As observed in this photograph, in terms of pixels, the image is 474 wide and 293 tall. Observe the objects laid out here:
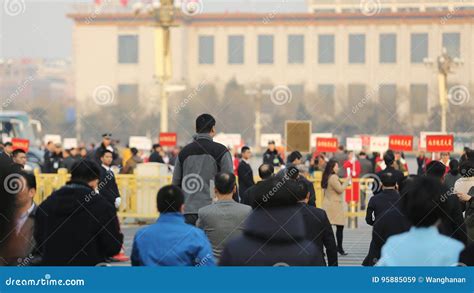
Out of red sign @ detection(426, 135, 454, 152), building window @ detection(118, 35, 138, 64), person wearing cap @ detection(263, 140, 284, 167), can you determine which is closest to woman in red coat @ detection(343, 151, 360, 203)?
person wearing cap @ detection(263, 140, 284, 167)

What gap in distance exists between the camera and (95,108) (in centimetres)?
7525

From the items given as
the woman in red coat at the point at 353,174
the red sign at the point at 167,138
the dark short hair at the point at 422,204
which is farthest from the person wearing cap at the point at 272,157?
the dark short hair at the point at 422,204

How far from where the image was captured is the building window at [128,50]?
83062mm

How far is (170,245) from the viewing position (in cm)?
570

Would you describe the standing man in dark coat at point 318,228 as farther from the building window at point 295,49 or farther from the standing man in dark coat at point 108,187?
the building window at point 295,49

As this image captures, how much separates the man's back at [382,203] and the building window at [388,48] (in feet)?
238

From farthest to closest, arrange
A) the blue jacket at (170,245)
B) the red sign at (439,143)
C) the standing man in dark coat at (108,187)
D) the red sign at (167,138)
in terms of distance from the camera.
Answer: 1. the red sign at (167,138)
2. the red sign at (439,143)
3. the standing man in dark coat at (108,187)
4. the blue jacket at (170,245)

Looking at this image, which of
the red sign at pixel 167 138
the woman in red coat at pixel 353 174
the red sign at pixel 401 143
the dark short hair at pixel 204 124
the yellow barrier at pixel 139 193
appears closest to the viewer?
the dark short hair at pixel 204 124

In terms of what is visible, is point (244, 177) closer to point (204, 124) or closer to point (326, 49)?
point (204, 124)

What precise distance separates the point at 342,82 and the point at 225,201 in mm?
73658

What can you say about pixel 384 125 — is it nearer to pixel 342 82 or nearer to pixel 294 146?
pixel 342 82

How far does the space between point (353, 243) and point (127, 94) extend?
63547mm

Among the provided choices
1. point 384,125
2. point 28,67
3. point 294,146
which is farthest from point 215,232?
point 28,67

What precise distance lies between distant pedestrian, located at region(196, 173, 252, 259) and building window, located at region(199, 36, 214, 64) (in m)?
75.6
